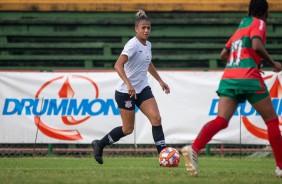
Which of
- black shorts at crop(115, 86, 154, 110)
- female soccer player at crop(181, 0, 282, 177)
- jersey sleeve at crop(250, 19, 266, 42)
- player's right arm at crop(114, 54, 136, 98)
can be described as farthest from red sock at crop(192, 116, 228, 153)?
black shorts at crop(115, 86, 154, 110)

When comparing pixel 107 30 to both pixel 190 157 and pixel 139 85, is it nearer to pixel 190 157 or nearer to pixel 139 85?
pixel 139 85

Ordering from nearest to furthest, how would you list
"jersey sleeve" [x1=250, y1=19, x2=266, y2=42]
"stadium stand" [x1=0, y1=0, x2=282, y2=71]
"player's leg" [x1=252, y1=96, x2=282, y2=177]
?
"jersey sleeve" [x1=250, y1=19, x2=266, y2=42] < "player's leg" [x1=252, y1=96, x2=282, y2=177] < "stadium stand" [x1=0, y1=0, x2=282, y2=71]

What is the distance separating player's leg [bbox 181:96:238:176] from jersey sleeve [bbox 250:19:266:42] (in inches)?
29.9

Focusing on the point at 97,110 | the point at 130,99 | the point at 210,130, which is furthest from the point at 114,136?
the point at 97,110

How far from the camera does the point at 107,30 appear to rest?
65.3 ft

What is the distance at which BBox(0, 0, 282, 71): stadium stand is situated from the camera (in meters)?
19.6

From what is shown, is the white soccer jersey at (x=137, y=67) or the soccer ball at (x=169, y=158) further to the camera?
the white soccer jersey at (x=137, y=67)

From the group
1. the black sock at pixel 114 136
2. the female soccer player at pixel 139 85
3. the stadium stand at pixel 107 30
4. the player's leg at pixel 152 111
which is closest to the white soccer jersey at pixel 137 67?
the female soccer player at pixel 139 85

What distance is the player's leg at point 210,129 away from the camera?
8750mm

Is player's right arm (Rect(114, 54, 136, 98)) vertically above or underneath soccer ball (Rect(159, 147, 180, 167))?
above

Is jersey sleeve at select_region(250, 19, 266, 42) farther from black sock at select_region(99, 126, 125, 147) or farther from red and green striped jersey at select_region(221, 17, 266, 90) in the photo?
black sock at select_region(99, 126, 125, 147)

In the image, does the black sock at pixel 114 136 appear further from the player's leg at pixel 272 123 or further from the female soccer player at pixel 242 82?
the player's leg at pixel 272 123

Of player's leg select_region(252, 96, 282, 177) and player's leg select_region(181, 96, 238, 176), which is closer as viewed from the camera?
player's leg select_region(181, 96, 238, 176)

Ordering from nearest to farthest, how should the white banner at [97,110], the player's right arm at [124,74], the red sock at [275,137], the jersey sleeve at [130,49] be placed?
the red sock at [275,137] < the player's right arm at [124,74] < the jersey sleeve at [130,49] < the white banner at [97,110]
